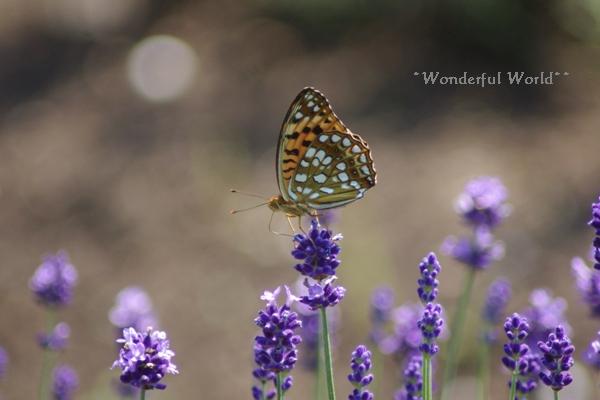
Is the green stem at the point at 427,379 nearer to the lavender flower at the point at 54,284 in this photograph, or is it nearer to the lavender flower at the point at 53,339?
the lavender flower at the point at 53,339

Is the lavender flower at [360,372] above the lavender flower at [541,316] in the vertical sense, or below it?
below

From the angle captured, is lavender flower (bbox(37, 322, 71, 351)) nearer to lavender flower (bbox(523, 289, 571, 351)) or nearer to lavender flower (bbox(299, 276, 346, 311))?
lavender flower (bbox(299, 276, 346, 311))

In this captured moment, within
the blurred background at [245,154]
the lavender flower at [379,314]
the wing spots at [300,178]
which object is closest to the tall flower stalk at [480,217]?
the lavender flower at [379,314]

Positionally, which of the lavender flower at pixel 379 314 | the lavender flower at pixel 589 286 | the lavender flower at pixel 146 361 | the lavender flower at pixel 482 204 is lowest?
the lavender flower at pixel 146 361

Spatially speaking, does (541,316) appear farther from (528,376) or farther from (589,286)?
(528,376)

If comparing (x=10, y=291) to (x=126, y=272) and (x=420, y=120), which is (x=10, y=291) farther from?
(x=420, y=120)

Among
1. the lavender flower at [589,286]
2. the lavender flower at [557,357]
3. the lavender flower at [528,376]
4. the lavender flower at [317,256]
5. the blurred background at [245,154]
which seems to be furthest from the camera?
the blurred background at [245,154]

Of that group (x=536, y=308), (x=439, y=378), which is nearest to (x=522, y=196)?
(x=439, y=378)

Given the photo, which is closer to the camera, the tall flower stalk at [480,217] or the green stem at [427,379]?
the green stem at [427,379]
